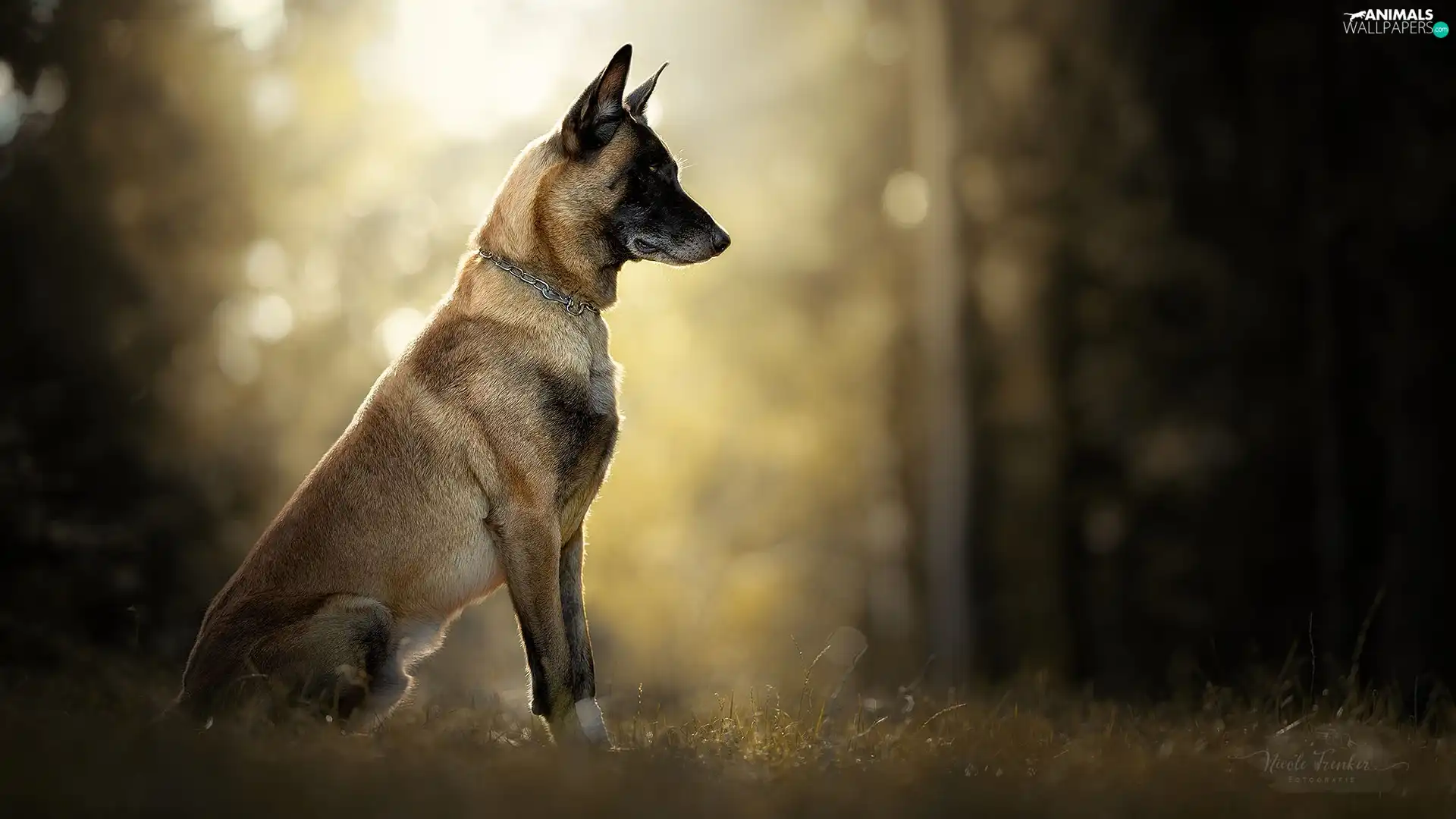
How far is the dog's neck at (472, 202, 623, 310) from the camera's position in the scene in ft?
16.0

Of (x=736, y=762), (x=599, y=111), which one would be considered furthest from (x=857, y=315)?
(x=736, y=762)

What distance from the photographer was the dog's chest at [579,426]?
460 cm

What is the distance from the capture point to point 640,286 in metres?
16.5

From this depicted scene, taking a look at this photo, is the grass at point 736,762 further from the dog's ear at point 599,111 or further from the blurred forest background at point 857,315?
the dog's ear at point 599,111

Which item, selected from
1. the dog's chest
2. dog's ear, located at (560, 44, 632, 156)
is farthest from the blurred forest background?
the dog's chest

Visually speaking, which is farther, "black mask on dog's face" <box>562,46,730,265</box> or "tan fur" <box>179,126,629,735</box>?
"black mask on dog's face" <box>562,46,730,265</box>

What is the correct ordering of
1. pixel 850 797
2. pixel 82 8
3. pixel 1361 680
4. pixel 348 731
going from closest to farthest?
pixel 850 797
pixel 348 731
pixel 1361 680
pixel 82 8

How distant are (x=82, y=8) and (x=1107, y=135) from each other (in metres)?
8.51

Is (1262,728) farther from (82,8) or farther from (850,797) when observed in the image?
(82,8)

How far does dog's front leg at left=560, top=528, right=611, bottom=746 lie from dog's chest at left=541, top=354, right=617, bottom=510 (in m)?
0.27

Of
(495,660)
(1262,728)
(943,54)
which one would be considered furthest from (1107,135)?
(495,660)

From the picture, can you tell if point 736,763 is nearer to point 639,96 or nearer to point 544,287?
point 544,287

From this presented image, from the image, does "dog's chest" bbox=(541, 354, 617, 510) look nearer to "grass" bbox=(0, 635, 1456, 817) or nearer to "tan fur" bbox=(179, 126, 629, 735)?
"tan fur" bbox=(179, 126, 629, 735)

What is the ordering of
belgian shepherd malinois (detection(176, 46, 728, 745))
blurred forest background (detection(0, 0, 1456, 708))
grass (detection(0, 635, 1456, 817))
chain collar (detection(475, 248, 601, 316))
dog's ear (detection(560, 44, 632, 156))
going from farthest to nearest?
blurred forest background (detection(0, 0, 1456, 708))
chain collar (detection(475, 248, 601, 316))
dog's ear (detection(560, 44, 632, 156))
belgian shepherd malinois (detection(176, 46, 728, 745))
grass (detection(0, 635, 1456, 817))
